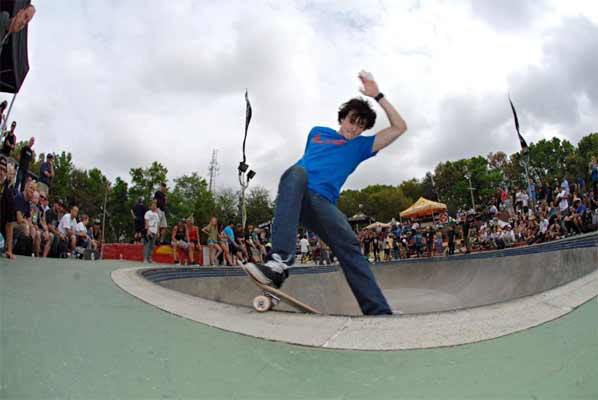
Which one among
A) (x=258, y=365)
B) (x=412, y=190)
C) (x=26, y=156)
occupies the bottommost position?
(x=258, y=365)

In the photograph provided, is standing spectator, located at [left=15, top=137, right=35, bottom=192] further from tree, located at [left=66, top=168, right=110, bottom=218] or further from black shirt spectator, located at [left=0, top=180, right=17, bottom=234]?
tree, located at [left=66, top=168, right=110, bottom=218]

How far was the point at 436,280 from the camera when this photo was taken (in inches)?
400

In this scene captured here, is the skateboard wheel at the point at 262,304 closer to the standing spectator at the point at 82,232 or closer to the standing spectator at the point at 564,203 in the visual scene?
the standing spectator at the point at 82,232

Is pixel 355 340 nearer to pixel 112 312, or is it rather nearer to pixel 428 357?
pixel 428 357

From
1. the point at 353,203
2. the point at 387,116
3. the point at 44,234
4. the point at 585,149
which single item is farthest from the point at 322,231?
the point at 585,149

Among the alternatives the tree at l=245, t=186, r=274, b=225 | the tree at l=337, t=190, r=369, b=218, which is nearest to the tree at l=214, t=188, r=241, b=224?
the tree at l=245, t=186, r=274, b=225

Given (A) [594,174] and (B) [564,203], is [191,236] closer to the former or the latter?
(B) [564,203]

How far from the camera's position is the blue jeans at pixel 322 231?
8.25ft

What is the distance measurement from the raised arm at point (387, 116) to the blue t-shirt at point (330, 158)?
9 cm

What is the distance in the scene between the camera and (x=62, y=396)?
3.70 ft

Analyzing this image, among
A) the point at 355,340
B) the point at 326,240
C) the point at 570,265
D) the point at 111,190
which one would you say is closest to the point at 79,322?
the point at 355,340

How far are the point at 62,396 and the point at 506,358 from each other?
158 centimetres

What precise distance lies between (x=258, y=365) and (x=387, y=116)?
2.09 m

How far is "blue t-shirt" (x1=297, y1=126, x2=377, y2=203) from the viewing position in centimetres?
267
